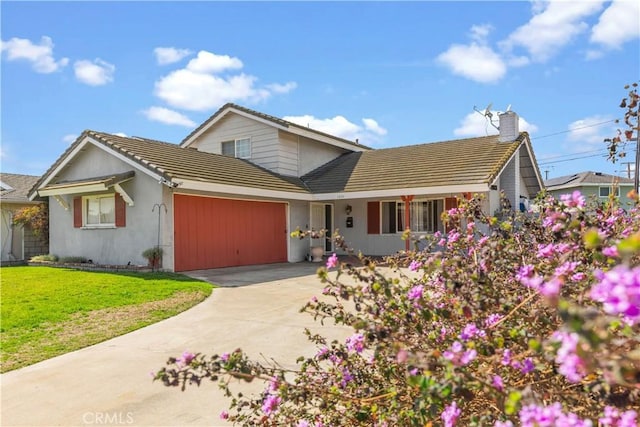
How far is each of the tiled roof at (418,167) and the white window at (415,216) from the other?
1521 millimetres

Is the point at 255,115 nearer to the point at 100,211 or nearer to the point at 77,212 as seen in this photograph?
the point at 100,211

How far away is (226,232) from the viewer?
14039 millimetres

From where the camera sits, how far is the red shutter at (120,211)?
1333 cm

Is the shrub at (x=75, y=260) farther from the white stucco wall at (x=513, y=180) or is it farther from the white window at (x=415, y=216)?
the white stucco wall at (x=513, y=180)

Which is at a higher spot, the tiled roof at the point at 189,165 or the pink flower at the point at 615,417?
the tiled roof at the point at 189,165

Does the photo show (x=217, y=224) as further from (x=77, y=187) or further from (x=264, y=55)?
(x=264, y=55)

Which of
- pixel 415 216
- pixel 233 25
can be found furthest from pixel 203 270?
pixel 415 216

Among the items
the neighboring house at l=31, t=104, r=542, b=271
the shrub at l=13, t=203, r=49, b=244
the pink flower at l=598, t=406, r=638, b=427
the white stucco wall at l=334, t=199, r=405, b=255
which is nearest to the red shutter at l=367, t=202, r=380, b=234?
the neighboring house at l=31, t=104, r=542, b=271

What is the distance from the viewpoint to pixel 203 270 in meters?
13.0

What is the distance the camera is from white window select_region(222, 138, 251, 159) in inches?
721

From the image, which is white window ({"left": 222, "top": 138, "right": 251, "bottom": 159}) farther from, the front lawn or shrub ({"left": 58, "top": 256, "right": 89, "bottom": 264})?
the front lawn

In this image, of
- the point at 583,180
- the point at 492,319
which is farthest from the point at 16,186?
the point at 583,180

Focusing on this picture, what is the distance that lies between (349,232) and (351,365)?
15.9m

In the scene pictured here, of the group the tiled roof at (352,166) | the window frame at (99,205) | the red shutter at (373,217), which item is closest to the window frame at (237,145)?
the tiled roof at (352,166)
